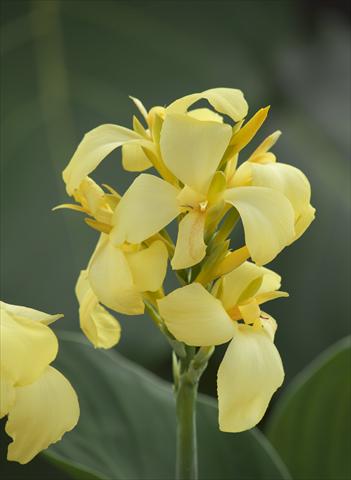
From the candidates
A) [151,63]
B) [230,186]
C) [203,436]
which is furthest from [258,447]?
[151,63]

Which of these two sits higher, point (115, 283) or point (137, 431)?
point (115, 283)

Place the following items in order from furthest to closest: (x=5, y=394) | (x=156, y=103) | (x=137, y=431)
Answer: (x=156, y=103)
(x=137, y=431)
(x=5, y=394)

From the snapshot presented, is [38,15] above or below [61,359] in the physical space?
above

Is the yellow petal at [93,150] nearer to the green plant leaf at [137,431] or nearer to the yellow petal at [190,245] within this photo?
the yellow petal at [190,245]

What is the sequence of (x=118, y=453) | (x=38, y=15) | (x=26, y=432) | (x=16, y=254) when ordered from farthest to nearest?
1. (x=38, y=15)
2. (x=16, y=254)
3. (x=118, y=453)
4. (x=26, y=432)

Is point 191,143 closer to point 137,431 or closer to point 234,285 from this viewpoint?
point 234,285

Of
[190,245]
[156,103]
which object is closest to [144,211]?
[190,245]

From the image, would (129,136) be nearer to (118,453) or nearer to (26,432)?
(26,432)

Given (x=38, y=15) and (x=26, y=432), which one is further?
(x=38, y=15)
